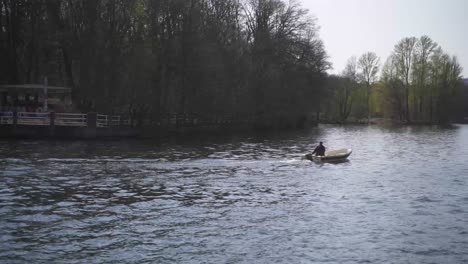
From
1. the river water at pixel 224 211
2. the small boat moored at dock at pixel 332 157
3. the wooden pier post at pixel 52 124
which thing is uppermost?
the wooden pier post at pixel 52 124

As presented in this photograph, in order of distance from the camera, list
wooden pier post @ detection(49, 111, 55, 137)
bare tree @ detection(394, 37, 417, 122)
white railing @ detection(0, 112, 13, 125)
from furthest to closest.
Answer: bare tree @ detection(394, 37, 417, 122)
wooden pier post @ detection(49, 111, 55, 137)
white railing @ detection(0, 112, 13, 125)

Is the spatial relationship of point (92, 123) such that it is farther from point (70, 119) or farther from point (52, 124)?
point (52, 124)

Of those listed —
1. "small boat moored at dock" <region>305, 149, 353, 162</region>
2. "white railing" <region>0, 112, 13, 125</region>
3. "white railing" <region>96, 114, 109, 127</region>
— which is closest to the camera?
"small boat moored at dock" <region>305, 149, 353, 162</region>

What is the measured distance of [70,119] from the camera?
45.7 meters

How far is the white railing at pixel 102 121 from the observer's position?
4702 centimetres

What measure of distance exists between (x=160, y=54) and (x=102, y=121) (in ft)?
39.0

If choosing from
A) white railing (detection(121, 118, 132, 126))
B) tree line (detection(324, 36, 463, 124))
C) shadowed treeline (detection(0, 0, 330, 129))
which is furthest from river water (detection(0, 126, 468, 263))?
tree line (detection(324, 36, 463, 124))

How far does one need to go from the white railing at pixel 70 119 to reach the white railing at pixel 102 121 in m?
1.26

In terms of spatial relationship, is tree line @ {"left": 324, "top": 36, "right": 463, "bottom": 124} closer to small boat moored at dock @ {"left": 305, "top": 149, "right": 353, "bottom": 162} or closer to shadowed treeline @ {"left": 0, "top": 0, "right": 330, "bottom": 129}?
shadowed treeline @ {"left": 0, "top": 0, "right": 330, "bottom": 129}

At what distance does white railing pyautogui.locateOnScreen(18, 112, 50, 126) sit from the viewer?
4338 cm

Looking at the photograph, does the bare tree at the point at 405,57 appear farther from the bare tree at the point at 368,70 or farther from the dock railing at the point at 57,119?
the dock railing at the point at 57,119

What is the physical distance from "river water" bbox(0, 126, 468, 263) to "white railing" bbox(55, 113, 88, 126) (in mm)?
12368

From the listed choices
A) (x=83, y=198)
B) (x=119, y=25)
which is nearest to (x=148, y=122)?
(x=119, y=25)

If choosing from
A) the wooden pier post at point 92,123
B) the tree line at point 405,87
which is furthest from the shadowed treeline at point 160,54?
the tree line at point 405,87
